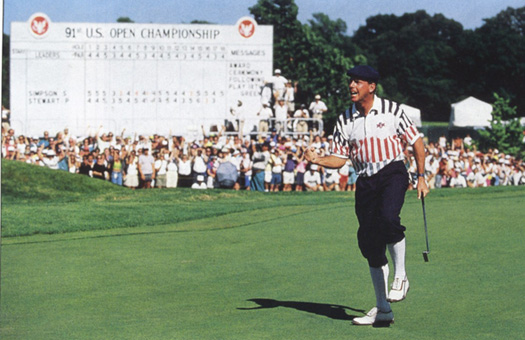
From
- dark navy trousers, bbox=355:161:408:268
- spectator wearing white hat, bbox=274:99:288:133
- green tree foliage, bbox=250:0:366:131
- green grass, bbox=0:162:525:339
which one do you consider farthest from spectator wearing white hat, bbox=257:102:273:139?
dark navy trousers, bbox=355:161:408:268

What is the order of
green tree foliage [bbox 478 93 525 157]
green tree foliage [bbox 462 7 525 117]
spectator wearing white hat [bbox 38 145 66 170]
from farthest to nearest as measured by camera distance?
green tree foliage [bbox 462 7 525 117] < green tree foliage [bbox 478 93 525 157] < spectator wearing white hat [bbox 38 145 66 170]

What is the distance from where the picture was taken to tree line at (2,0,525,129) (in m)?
39.4

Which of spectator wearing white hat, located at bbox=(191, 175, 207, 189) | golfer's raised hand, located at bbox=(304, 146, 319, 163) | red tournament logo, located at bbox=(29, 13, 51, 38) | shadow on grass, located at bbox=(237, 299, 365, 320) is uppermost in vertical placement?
red tournament logo, located at bbox=(29, 13, 51, 38)

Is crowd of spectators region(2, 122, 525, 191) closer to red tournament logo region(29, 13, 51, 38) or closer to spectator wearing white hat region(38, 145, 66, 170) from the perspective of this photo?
spectator wearing white hat region(38, 145, 66, 170)

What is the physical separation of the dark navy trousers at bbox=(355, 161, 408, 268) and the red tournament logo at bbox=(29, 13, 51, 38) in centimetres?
2336

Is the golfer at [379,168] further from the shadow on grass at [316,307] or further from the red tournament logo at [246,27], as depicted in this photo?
the red tournament logo at [246,27]

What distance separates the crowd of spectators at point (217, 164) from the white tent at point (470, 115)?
10.0 metres

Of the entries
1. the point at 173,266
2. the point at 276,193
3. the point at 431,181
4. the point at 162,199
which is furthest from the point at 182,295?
the point at 431,181

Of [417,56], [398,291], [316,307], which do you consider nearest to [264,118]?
[316,307]

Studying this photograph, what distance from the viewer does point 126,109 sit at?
2844 cm

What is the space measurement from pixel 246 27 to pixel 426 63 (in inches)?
762

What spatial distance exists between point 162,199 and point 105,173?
3282 mm

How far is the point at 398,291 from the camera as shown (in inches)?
238

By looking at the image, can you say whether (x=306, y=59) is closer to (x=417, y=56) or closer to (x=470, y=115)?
(x=417, y=56)
